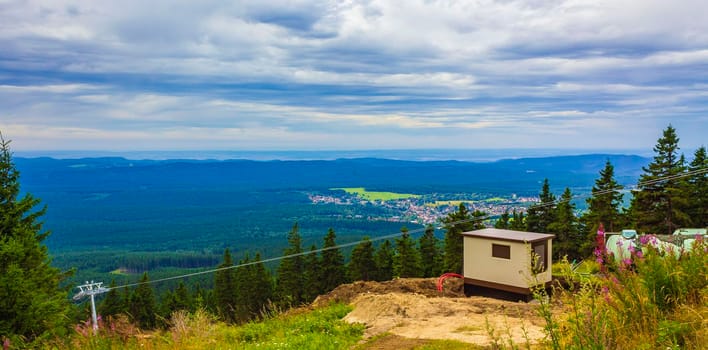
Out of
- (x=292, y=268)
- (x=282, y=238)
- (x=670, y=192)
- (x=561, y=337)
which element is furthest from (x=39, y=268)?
(x=282, y=238)

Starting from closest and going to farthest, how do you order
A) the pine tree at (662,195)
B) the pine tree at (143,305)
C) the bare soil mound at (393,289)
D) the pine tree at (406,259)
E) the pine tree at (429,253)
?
the bare soil mound at (393,289)
the pine tree at (662,195)
the pine tree at (406,259)
the pine tree at (429,253)
the pine tree at (143,305)

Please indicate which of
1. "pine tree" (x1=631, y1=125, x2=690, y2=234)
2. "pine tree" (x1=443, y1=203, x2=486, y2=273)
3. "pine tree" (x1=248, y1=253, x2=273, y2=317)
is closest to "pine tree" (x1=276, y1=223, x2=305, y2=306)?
"pine tree" (x1=248, y1=253, x2=273, y2=317)

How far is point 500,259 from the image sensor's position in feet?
52.7

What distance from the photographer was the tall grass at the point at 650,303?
4273mm

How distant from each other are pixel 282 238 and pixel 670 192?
116m

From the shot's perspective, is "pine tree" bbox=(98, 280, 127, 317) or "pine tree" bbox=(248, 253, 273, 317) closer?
"pine tree" bbox=(248, 253, 273, 317)

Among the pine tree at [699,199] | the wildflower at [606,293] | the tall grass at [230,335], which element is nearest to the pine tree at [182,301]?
the tall grass at [230,335]

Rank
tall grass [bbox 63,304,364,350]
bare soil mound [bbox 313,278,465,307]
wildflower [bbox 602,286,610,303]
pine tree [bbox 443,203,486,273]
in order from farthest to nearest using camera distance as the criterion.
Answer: pine tree [bbox 443,203,486,273], bare soil mound [bbox 313,278,465,307], tall grass [bbox 63,304,364,350], wildflower [bbox 602,286,610,303]

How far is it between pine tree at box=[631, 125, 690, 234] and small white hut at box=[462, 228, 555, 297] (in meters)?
15.3

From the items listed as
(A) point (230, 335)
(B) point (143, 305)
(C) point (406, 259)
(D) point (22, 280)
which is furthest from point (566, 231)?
(B) point (143, 305)

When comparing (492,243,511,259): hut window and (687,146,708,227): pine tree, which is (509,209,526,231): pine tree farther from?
(492,243,511,259): hut window

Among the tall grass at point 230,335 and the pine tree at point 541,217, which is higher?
the tall grass at point 230,335

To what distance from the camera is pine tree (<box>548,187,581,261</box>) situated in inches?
1334

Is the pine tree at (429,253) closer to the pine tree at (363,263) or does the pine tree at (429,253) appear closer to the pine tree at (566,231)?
the pine tree at (363,263)
